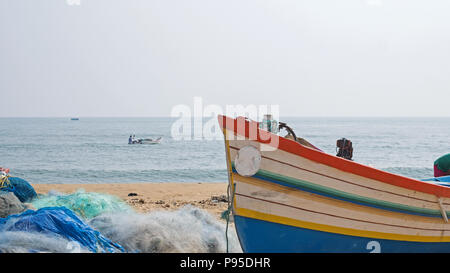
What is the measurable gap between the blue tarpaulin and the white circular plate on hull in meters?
1.82

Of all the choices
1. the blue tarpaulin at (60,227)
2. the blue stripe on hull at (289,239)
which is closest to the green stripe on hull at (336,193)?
the blue stripe on hull at (289,239)

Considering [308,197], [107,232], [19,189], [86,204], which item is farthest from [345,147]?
[19,189]

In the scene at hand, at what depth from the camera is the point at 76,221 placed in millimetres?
5023

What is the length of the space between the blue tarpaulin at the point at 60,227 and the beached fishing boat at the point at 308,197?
1.61m

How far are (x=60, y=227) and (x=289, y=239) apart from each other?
2.50 metres

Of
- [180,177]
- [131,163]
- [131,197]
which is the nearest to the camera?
[131,197]

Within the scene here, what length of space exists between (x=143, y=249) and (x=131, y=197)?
6.27 metres

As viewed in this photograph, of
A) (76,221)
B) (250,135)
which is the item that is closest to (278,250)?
(250,135)

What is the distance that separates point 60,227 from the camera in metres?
4.84

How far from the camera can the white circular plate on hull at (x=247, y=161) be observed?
423 cm

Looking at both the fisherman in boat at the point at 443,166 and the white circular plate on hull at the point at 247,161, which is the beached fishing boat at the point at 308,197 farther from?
the fisherman in boat at the point at 443,166

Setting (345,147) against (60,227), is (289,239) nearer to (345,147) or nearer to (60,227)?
(345,147)

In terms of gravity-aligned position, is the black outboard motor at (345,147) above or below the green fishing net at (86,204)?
above
